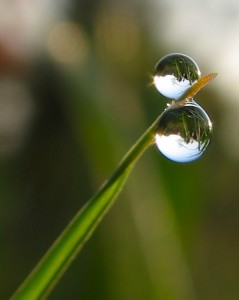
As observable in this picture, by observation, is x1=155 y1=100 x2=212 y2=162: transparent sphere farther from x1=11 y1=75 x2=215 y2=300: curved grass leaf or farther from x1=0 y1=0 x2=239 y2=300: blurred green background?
x1=0 y1=0 x2=239 y2=300: blurred green background

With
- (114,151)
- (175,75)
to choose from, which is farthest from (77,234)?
(114,151)

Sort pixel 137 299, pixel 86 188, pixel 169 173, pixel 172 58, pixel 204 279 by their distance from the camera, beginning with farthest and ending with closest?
Result: pixel 86 188, pixel 204 279, pixel 169 173, pixel 137 299, pixel 172 58

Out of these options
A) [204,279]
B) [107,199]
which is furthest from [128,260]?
[107,199]

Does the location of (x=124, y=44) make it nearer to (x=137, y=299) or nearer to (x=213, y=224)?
(x=213, y=224)

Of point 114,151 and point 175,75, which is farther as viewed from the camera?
point 114,151

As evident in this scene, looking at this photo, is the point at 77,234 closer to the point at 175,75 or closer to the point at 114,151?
the point at 175,75

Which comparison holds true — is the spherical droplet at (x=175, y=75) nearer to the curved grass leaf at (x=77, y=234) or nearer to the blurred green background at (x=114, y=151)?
the curved grass leaf at (x=77, y=234)

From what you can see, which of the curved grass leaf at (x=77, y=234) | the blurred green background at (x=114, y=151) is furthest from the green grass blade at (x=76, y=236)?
the blurred green background at (x=114, y=151)
